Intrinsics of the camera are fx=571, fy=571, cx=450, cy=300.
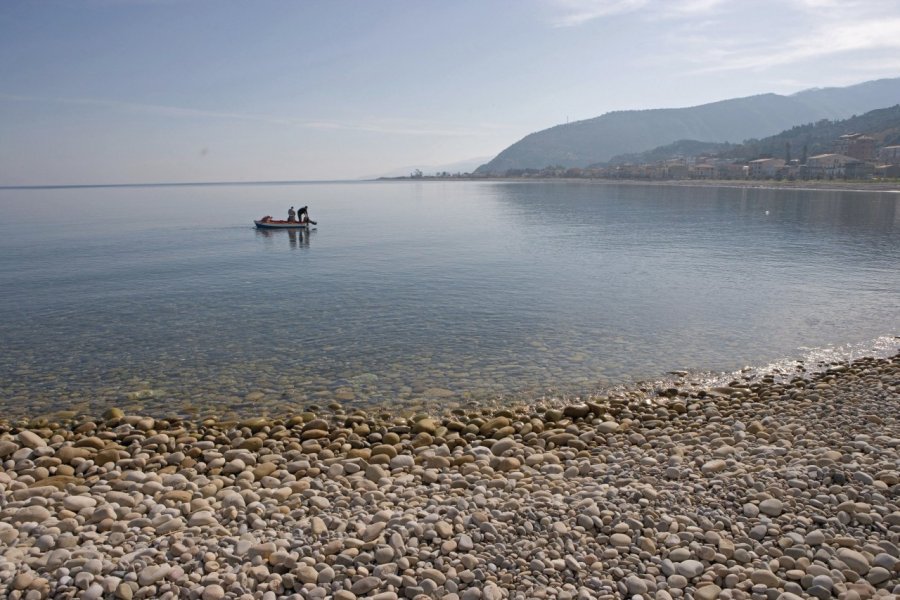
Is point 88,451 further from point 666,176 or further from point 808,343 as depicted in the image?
point 666,176

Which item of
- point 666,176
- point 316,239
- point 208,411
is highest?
point 666,176

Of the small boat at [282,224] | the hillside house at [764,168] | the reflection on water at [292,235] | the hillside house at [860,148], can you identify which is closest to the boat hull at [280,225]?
the small boat at [282,224]

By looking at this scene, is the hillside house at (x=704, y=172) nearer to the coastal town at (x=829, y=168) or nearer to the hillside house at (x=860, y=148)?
the coastal town at (x=829, y=168)

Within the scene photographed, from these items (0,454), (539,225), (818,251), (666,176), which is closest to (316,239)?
(539,225)

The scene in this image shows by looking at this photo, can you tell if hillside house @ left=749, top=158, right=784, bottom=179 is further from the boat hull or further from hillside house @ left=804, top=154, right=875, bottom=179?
the boat hull

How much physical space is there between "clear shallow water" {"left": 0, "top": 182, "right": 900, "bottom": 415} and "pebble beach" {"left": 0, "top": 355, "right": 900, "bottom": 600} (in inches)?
97.7

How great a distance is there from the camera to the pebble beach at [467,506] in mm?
5758

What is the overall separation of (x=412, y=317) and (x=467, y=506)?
1343 cm

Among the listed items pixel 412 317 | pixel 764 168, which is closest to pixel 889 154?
pixel 764 168

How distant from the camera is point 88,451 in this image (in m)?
9.55

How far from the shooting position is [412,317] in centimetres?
2034

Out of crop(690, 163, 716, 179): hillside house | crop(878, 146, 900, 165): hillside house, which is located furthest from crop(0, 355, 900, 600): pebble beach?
crop(690, 163, 716, 179): hillside house

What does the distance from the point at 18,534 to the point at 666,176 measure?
696ft

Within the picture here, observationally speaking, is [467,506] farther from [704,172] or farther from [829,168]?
[704,172]
